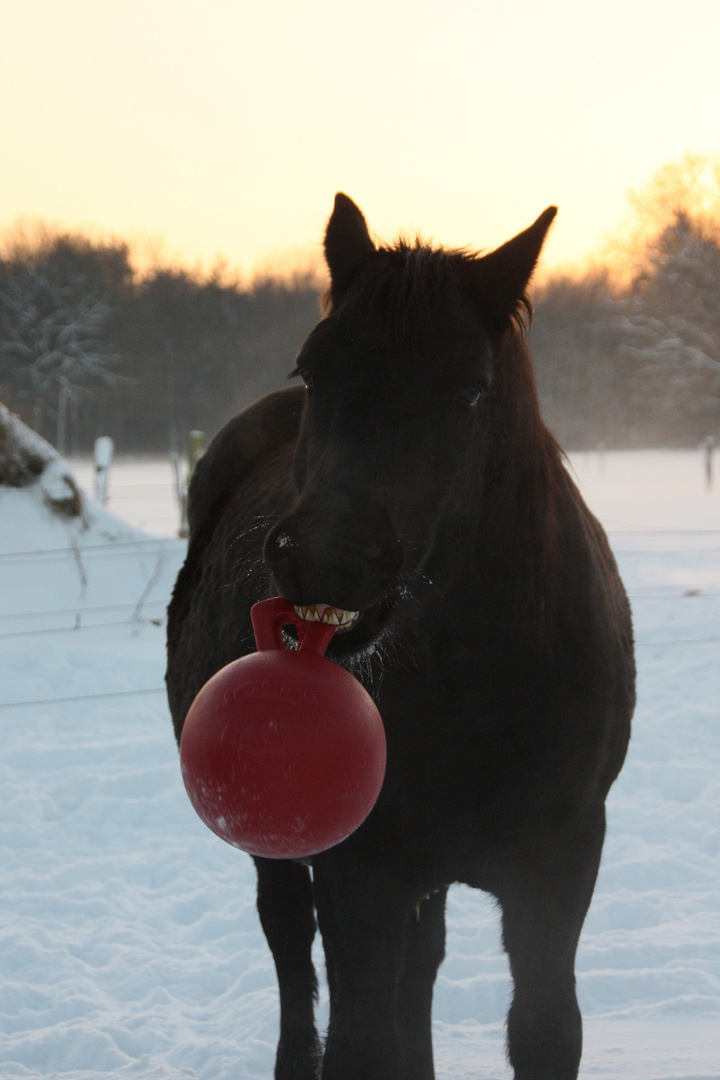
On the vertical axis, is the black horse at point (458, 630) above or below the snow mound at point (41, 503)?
above

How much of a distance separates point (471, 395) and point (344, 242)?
50 centimetres

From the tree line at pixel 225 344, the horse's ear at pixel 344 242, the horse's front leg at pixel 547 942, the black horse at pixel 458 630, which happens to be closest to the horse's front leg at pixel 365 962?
the black horse at pixel 458 630

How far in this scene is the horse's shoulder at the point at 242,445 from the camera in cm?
316

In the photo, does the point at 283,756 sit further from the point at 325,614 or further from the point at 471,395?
the point at 471,395

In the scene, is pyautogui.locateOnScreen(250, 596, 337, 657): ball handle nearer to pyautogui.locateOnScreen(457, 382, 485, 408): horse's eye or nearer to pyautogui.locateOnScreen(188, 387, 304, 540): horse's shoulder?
Result: pyautogui.locateOnScreen(457, 382, 485, 408): horse's eye

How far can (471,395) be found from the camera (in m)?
1.56

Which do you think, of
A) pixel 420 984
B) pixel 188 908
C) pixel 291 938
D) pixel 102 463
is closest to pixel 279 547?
pixel 420 984

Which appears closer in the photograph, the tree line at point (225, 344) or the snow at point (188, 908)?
the snow at point (188, 908)

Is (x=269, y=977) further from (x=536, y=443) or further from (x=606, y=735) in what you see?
(x=536, y=443)

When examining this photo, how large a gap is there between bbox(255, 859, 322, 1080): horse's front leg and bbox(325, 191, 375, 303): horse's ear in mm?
1839

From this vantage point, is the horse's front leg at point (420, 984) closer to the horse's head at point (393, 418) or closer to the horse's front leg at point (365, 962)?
the horse's front leg at point (365, 962)

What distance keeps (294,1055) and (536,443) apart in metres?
2.05

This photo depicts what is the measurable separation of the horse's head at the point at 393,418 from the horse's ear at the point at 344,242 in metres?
0.07

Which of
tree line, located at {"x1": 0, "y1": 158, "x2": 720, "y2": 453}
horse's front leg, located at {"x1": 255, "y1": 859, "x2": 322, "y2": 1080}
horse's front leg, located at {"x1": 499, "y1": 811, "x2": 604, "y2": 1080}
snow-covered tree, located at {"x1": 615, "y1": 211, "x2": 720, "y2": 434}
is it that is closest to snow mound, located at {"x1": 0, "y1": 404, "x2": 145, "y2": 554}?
horse's front leg, located at {"x1": 255, "y1": 859, "x2": 322, "y2": 1080}
